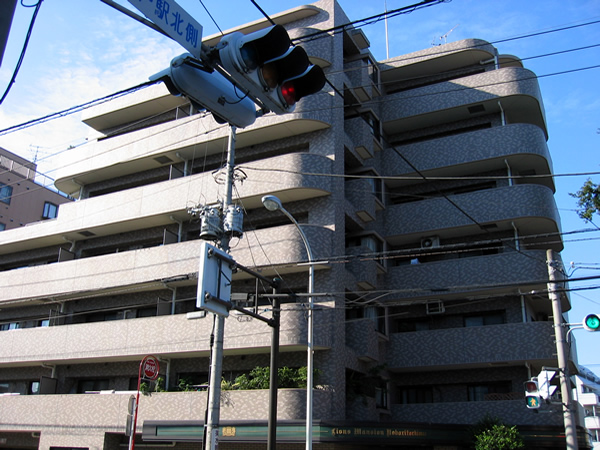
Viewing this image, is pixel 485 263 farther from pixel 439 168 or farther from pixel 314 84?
pixel 314 84

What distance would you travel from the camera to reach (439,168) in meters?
30.2

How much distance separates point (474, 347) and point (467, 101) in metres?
12.5

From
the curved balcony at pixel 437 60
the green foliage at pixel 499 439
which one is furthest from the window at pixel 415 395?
A: the curved balcony at pixel 437 60

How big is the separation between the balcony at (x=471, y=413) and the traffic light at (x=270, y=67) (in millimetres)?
21282

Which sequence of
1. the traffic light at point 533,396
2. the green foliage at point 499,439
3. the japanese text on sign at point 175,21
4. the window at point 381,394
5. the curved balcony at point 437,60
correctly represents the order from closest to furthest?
the japanese text on sign at point 175,21 → the traffic light at point 533,396 → the green foliage at point 499,439 → the window at point 381,394 → the curved balcony at point 437,60

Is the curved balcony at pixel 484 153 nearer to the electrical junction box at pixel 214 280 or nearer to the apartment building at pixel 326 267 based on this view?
the apartment building at pixel 326 267

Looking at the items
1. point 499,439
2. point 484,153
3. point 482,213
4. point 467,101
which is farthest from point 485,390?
point 467,101

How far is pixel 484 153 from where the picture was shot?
29312 millimetres

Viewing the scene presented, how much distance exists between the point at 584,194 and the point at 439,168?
15.7 metres

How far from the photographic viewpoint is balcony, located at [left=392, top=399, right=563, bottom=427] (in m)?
24.1

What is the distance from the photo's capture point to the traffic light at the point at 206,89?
5.14 meters

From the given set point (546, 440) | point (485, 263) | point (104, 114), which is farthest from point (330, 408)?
point (104, 114)

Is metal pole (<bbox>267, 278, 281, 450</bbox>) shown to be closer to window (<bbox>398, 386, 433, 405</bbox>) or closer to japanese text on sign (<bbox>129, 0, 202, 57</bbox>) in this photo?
japanese text on sign (<bbox>129, 0, 202, 57</bbox>)

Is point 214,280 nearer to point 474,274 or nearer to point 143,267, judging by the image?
point 143,267
